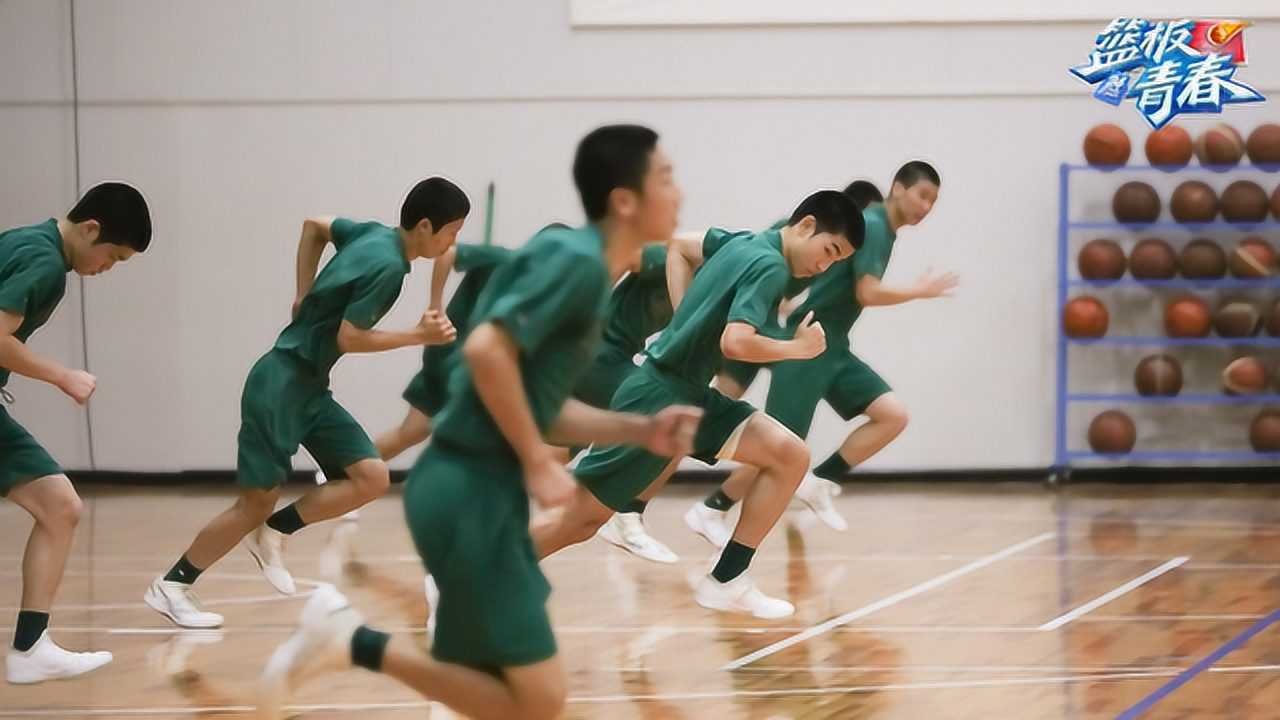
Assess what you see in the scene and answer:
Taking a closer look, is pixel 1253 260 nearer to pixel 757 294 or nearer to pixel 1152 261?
pixel 1152 261

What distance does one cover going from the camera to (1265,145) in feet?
32.9

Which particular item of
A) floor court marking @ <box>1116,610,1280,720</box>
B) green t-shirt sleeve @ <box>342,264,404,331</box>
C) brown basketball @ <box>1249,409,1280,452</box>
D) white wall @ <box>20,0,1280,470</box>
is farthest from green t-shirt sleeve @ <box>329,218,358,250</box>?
brown basketball @ <box>1249,409,1280,452</box>

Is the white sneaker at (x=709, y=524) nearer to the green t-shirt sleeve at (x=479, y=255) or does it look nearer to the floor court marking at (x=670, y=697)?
the floor court marking at (x=670, y=697)

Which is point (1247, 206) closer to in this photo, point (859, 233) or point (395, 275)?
point (859, 233)

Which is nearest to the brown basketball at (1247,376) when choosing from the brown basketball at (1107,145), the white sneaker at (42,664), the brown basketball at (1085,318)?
the brown basketball at (1085,318)

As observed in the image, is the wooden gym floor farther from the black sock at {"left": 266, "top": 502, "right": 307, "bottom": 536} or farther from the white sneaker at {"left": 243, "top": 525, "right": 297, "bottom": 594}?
the black sock at {"left": 266, "top": 502, "right": 307, "bottom": 536}

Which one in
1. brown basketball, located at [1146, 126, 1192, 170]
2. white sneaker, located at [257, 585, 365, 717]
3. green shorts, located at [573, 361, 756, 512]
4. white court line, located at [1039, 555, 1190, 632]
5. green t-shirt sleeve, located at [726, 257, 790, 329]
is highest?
brown basketball, located at [1146, 126, 1192, 170]

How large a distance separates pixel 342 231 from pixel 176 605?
155 cm

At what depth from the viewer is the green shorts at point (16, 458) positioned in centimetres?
511

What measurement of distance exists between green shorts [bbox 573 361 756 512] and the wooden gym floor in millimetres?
625

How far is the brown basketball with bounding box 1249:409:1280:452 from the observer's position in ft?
33.2

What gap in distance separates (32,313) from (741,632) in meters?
2.71

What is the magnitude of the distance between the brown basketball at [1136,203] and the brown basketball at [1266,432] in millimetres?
1439

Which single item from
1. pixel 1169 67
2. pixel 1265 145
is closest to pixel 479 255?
pixel 1169 67
